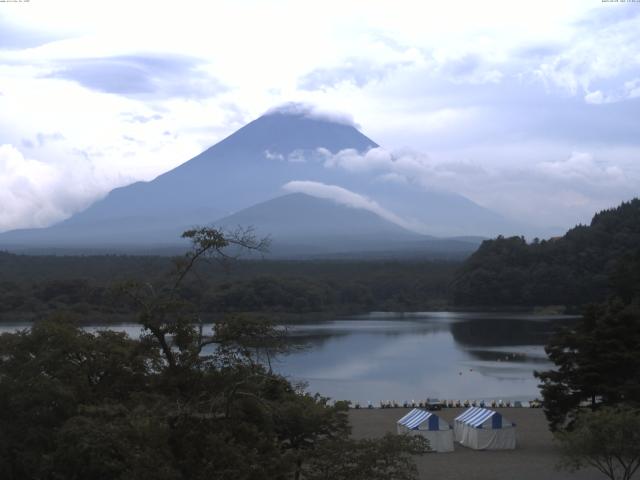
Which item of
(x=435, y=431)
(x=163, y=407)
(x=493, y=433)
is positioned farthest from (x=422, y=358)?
(x=163, y=407)

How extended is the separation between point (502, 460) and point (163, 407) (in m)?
8.65

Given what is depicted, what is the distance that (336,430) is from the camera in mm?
9922

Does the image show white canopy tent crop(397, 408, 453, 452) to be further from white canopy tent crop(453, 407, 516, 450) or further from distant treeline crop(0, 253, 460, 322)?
distant treeline crop(0, 253, 460, 322)

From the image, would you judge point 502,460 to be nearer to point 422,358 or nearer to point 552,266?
point 422,358

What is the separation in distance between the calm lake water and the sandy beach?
289 centimetres

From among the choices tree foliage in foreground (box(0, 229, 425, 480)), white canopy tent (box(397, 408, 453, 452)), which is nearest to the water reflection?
white canopy tent (box(397, 408, 453, 452))

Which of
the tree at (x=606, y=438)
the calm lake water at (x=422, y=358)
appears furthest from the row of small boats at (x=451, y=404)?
the tree at (x=606, y=438)

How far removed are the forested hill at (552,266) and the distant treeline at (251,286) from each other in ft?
10.8

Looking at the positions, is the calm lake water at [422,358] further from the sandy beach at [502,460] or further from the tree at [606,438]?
the tree at [606,438]

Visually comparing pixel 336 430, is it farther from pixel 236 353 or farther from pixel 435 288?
pixel 435 288

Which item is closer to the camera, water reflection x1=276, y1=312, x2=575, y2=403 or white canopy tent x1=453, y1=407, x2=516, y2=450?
white canopy tent x1=453, y1=407, x2=516, y2=450

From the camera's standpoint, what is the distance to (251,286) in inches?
1905

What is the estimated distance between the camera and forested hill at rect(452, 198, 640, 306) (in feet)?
169

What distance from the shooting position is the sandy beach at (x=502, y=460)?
12.5 metres
